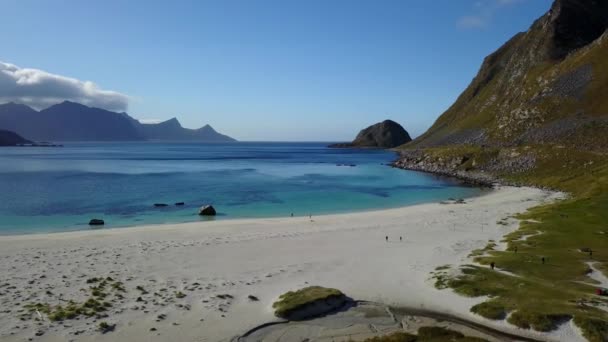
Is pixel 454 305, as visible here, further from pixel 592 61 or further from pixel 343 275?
pixel 592 61

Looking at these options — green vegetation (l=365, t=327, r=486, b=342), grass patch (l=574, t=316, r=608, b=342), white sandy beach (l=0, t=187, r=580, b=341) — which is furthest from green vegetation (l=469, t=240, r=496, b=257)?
green vegetation (l=365, t=327, r=486, b=342)

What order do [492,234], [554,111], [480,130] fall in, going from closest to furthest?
[492,234] < [554,111] < [480,130]

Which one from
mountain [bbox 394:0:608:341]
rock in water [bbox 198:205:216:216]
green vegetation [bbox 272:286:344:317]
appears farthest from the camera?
rock in water [bbox 198:205:216:216]

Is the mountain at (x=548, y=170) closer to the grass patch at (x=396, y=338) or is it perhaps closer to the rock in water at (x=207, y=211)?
the grass patch at (x=396, y=338)

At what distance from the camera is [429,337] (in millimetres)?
22578

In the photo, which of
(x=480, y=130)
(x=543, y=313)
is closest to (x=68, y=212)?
(x=543, y=313)

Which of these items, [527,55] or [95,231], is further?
[527,55]

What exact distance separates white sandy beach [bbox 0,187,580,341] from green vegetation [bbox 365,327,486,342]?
3.06 m

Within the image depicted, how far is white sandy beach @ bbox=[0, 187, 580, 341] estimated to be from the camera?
24.5 m

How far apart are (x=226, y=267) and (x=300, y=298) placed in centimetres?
1168

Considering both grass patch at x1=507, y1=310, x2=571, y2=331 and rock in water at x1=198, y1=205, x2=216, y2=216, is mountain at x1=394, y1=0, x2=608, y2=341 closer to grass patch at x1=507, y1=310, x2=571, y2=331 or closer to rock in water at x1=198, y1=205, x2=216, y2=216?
grass patch at x1=507, y1=310, x2=571, y2=331

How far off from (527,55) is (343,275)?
205m

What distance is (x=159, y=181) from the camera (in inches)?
4451

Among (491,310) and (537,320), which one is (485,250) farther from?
(537,320)
